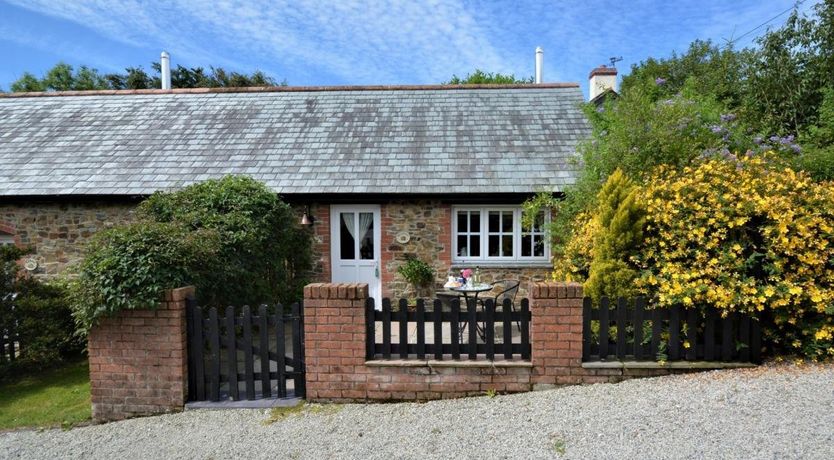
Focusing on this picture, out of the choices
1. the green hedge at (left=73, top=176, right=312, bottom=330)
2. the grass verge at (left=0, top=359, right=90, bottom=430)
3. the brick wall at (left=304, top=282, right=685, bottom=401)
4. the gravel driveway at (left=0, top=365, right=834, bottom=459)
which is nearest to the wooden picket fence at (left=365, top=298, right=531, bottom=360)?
the brick wall at (left=304, top=282, right=685, bottom=401)

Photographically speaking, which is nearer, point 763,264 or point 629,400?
point 629,400

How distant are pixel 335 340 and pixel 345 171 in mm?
5811

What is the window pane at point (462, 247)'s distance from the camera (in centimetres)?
962

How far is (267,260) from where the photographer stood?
311 inches

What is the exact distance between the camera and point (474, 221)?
9.62 m

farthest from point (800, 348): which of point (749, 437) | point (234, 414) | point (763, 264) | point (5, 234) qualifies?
point (5, 234)

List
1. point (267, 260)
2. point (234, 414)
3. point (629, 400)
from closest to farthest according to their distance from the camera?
point (629, 400)
point (234, 414)
point (267, 260)

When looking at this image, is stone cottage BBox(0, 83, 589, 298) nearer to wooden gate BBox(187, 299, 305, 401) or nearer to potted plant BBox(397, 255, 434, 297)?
potted plant BBox(397, 255, 434, 297)

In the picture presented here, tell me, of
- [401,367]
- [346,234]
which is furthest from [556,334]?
[346,234]

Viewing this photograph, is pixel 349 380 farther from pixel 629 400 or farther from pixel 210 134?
pixel 210 134

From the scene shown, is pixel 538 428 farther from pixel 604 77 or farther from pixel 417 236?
pixel 604 77

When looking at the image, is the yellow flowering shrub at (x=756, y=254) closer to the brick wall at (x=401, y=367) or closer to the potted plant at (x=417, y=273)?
the brick wall at (x=401, y=367)

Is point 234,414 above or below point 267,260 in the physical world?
below

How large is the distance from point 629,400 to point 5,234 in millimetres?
12242
